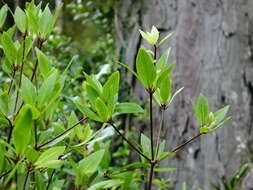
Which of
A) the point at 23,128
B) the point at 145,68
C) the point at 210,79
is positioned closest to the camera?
the point at 23,128

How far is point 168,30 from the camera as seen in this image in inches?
60.1

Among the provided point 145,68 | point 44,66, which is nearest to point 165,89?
point 145,68

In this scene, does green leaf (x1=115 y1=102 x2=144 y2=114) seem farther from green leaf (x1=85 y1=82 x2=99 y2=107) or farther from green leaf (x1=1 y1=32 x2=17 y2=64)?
green leaf (x1=1 y1=32 x2=17 y2=64)

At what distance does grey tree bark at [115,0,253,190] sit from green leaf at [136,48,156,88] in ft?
3.46

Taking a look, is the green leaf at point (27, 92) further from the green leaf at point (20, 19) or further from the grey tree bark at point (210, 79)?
the grey tree bark at point (210, 79)

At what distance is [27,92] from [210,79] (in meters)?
1.18

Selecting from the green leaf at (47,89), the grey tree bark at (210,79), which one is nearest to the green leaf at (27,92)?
the green leaf at (47,89)

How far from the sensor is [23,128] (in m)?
0.27

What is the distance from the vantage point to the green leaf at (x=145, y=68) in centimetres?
37

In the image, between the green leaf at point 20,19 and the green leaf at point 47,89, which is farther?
the green leaf at point 20,19

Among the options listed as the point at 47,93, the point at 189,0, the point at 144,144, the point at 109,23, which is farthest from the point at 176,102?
the point at 47,93

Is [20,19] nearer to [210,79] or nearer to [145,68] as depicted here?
[145,68]

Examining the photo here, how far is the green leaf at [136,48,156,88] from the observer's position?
0.37 m

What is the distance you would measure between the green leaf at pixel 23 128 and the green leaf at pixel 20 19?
208 millimetres
